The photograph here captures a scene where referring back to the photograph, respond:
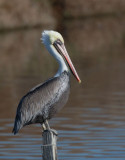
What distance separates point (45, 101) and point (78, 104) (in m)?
5.23

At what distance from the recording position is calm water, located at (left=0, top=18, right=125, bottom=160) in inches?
367

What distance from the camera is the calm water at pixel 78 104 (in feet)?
30.6

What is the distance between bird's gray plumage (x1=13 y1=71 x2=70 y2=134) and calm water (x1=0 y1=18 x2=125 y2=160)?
1.16m

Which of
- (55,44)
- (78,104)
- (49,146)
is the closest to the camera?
(49,146)

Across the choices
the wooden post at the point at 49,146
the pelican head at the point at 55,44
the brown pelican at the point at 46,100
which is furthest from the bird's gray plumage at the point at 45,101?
the wooden post at the point at 49,146

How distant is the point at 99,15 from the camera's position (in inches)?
1585

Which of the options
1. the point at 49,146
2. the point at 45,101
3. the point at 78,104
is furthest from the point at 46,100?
the point at 78,104

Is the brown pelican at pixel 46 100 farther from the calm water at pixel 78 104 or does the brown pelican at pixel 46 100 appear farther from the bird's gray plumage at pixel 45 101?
the calm water at pixel 78 104

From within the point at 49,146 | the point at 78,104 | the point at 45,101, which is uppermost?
the point at 78,104

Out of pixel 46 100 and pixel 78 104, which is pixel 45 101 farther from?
pixel 78 104

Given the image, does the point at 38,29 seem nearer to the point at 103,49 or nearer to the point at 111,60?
the point at 103,49

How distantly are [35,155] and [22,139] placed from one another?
1.14m

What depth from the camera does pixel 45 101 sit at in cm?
783

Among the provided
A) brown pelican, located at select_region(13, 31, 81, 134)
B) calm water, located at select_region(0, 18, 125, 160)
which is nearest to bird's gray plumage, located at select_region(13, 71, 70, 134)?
brown pelican, located at select_region(13, 31, 81, 134)
